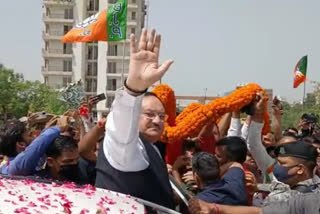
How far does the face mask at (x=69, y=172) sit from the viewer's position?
12.7 ft

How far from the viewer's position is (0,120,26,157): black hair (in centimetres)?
512

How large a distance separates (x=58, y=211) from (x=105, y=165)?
62 cm

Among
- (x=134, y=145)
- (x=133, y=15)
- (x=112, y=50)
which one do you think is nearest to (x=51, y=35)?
(x=112, y=50)

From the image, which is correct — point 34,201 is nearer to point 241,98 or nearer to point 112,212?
point 112,212

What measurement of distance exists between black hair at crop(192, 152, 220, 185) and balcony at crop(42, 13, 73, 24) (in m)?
60.8

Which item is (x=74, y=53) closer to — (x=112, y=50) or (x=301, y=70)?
(x=112, y=50)

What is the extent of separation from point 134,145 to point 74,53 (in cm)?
6142

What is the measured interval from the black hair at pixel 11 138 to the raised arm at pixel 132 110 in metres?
2.44

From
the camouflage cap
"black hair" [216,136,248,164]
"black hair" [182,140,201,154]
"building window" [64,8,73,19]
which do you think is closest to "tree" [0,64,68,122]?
"building window" [64,8,73,19]

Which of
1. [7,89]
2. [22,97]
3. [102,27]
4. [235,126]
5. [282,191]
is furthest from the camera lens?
[22,97]

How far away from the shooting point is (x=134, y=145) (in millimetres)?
2887

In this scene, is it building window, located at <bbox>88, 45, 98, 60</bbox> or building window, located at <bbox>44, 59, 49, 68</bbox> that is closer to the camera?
building window, located at <bbox>44, 59, 49, 68</bbox>

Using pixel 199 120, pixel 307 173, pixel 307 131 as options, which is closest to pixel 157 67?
pixel 307 173

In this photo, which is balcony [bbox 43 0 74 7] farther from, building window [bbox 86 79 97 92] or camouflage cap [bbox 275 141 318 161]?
camouflage cap [bbox 275 141 318 161]
